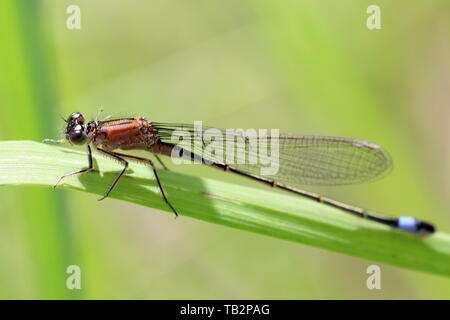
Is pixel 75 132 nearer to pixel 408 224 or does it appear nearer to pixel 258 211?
pixel 258 211

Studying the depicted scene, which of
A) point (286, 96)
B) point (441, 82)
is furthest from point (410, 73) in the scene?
point (286, 96)

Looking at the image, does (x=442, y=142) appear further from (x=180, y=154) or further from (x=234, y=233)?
(x=180, y=154)

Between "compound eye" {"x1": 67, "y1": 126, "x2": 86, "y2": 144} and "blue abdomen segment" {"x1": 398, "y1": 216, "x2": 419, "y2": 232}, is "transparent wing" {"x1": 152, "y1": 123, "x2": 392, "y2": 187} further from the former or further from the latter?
"blue abdomen segment" {"x1": 398, "y1": 216, "x2": 419, "y2": 232}

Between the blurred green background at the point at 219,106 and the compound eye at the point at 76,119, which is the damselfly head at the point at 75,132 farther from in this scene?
the blurred green background at the point at 219,106

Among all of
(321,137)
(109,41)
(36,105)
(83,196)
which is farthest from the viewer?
(109,41)

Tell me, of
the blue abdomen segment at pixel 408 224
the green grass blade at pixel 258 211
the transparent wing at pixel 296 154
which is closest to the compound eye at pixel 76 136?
the green grass blade at pixel 258 211

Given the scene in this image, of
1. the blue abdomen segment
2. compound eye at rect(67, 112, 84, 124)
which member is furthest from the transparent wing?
the blue abdomen segment
